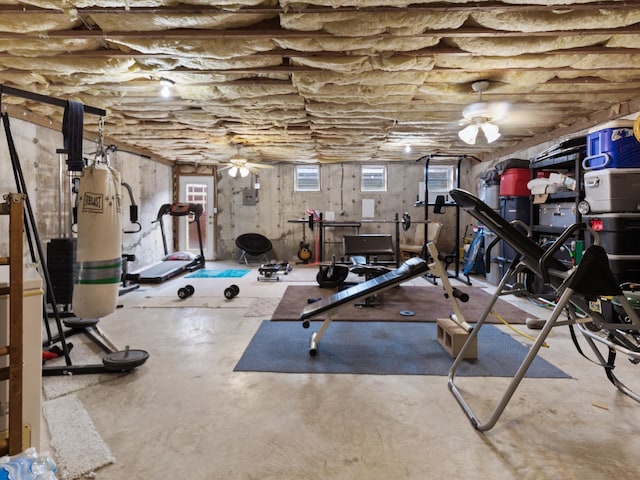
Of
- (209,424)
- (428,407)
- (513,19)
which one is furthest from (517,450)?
(513,19)

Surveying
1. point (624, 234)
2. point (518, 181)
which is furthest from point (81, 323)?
point (518, 181)

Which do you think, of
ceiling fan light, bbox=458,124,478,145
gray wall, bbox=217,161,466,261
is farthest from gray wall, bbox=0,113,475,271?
ceiling fan light, bbox=458,124,478,145

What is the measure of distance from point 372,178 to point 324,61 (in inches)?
228

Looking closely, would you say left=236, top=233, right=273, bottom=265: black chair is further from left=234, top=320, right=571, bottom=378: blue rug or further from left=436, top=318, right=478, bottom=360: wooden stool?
left=436, top=318, right=478, bottom=360: wooden stool

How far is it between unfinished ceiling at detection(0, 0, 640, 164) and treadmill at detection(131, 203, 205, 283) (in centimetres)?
207

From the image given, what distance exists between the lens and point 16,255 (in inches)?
50.4

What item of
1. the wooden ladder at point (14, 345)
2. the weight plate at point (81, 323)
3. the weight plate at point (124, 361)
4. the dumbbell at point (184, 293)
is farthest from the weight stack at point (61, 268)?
the wooden ladder at point (14, 345)

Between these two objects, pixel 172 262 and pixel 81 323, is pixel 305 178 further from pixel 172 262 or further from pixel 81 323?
pixel 81 323

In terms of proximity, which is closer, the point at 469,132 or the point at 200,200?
the point at 469,132

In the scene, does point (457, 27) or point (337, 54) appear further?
point (337, 54)

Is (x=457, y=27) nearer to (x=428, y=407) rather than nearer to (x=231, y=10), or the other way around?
(x=231, y=10)

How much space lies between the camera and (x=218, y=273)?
6734 millimetres

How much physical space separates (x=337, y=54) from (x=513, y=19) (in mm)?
1265

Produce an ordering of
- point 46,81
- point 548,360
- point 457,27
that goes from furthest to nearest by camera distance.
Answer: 1. point 46,81
2. point 548,360
3. point 457,27
